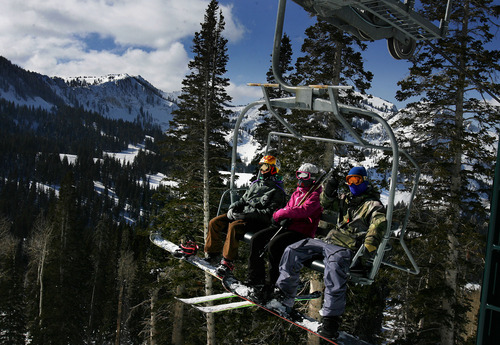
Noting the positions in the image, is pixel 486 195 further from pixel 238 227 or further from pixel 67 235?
pixel 67 235

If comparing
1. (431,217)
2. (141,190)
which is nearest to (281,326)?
(431,217)

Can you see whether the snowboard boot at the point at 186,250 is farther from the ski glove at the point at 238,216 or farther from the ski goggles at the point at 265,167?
the ski goggles at the point at 265,167

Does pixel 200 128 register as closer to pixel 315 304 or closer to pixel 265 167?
pixel 315 304

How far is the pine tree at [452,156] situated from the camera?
10883 millimetres

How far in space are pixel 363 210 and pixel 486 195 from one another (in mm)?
9390

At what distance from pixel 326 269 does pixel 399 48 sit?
2933mm

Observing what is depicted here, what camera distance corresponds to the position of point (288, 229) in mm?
5484

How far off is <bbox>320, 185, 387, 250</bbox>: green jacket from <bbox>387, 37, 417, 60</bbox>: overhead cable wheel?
1.73m

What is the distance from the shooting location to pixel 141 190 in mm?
125688

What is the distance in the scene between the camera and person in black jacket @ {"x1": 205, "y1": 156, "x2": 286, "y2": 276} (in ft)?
19.5

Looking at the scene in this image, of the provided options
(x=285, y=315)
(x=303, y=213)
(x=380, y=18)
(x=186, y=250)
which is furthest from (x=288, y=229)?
(x=380, y=18)

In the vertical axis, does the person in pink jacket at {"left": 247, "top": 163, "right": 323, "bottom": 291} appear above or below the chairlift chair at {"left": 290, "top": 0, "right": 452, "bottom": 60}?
below

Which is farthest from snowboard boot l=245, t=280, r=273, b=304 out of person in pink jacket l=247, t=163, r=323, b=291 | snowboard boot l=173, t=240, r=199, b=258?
snowboard boot l=173, t=240, r=199, b=258

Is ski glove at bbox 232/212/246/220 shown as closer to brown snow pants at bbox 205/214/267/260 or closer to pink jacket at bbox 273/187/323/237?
brown snow pants at bbox 205/214/267/260
